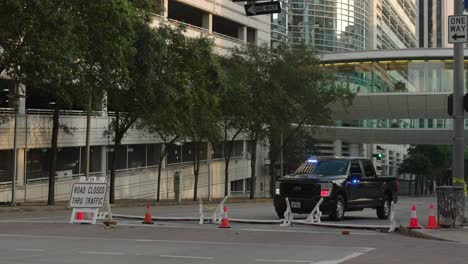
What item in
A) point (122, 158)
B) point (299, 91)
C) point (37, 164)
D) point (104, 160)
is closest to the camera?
point (37, 164)

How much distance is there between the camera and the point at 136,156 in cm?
4741

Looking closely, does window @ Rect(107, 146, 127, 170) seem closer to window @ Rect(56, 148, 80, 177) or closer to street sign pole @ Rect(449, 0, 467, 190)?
A: window @ Rect(56, 148, 80, 177)

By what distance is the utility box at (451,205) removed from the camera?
16141 mm

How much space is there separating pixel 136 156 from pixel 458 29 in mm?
33353

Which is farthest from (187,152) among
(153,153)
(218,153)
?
(218,153)

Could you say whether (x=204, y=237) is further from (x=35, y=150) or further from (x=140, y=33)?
(x=35, y=150)

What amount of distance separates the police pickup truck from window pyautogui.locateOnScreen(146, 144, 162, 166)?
30.0 meters

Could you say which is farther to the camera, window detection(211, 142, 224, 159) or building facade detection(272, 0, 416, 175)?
building facade detection(272, 0, 416, 175)

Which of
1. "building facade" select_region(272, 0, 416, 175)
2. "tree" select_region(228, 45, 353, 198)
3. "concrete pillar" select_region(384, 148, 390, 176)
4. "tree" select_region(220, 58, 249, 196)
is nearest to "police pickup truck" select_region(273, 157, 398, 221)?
"tree" select_region(220, 58, 249, 196)

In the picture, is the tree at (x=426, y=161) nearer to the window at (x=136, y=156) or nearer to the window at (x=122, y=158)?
the window at (x=136, y=156)

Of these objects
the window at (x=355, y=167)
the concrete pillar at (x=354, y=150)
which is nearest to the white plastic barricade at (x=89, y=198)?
the window at (x=355, y=167)

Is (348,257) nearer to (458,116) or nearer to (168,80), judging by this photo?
(458,116)

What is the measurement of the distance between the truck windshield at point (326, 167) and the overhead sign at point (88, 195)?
244 inches

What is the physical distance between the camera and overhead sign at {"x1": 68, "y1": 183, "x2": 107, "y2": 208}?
1816 cm
